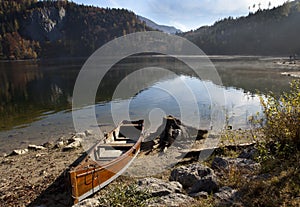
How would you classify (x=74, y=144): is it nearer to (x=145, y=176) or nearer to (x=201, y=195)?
(x=145, y=176)

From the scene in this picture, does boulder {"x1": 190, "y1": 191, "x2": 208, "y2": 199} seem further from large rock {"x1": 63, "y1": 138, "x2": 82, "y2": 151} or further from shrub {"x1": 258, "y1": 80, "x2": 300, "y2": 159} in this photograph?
large rock {"x1": 63, "y1": 138, "x2": 82, "y2": 151}

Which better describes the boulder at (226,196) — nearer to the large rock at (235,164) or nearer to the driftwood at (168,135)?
the large rock at (235,164)

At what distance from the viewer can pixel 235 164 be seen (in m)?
6.56

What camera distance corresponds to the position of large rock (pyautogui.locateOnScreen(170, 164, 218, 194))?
579 centimetres

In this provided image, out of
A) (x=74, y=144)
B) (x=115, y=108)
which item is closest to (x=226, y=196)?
(x=74, y=144)

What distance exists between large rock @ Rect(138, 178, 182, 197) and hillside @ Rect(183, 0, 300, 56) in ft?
418

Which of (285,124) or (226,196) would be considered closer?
(226,196)

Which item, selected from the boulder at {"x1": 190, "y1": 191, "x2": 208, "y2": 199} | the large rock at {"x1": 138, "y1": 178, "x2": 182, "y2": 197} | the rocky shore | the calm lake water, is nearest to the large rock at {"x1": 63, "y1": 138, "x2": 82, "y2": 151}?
the rocky shore

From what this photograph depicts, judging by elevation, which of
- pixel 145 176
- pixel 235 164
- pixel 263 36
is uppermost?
pixel 263 36

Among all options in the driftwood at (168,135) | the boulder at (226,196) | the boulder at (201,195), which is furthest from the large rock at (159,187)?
the driftwood at (168,135)

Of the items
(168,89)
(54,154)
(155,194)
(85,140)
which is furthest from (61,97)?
(155,194)

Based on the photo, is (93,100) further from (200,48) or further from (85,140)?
(200,48)

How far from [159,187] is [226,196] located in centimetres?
160

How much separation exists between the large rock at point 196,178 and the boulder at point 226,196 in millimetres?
378
